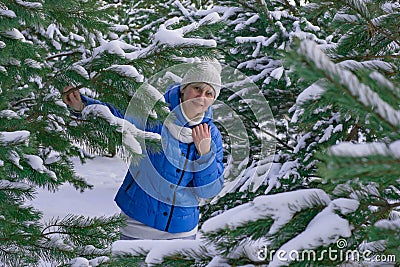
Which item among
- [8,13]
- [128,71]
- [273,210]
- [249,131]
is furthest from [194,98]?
[249,131]

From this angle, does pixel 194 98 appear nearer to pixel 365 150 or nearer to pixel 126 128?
pixel 126 128

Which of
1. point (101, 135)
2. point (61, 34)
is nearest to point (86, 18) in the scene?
point (101, 135)

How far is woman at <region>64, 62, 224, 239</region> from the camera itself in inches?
130

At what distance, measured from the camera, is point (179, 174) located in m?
3.46

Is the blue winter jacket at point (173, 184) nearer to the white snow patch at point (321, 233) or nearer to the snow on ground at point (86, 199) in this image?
the white snow patch at point (321, 233)

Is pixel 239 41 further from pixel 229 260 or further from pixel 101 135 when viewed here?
pixel 229 260

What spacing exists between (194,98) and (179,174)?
0.50 metres

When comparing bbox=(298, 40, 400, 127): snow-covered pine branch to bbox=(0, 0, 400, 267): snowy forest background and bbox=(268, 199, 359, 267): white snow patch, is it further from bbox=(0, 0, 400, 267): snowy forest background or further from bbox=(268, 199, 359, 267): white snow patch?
bbox=(268, 199, 359, 267): white snow patch

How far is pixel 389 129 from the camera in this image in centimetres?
91

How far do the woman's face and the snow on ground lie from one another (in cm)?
580

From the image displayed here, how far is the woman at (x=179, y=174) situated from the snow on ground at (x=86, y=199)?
17.9 ft

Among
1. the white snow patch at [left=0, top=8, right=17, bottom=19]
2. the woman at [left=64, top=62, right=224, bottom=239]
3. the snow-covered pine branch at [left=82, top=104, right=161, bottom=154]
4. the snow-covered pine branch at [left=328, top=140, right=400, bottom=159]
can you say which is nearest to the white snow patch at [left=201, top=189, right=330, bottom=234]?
the snow-covered pine branch at [left=328, top=140, right=400, bottom=159]

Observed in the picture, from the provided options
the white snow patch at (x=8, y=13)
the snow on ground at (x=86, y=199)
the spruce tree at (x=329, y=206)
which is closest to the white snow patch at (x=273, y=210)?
the spruce tree at (x=329, y=206)

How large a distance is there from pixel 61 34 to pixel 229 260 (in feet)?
16.1
